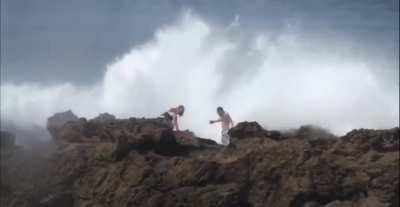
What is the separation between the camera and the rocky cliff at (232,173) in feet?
38.2

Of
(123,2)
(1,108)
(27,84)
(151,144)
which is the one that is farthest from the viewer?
(123,2)

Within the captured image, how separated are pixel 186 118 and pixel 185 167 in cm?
1891

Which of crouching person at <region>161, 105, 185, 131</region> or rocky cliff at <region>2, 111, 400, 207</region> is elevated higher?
crouching person at <region>161, 105, 185, 131</region>

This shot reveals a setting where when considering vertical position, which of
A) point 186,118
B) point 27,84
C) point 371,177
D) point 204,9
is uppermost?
point 204,9

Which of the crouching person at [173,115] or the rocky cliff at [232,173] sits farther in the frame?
the crouching person at [173,115]

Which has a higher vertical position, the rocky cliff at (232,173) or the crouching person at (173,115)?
the crouching person at (173,115)

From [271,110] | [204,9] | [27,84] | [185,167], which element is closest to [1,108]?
[27,84]

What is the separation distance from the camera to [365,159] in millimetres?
12094

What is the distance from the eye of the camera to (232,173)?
12633mm

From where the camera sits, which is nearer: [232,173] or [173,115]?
[232,173]

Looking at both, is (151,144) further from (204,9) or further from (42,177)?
(204,9)

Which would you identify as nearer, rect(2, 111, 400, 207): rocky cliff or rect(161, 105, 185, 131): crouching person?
rect(2, 111, 400, 207): rocky cliff

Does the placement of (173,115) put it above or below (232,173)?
above

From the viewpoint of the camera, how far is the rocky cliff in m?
11.6
